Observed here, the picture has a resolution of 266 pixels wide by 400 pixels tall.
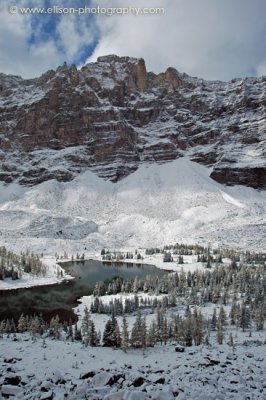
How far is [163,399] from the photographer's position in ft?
74.7

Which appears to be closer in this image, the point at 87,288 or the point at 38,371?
the point at 38,371

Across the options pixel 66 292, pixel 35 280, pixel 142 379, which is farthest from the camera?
pixel 35 280

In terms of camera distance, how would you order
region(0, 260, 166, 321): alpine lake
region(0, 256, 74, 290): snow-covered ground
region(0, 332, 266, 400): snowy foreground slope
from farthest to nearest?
region(0, 256, 74, 290): snow-covered ground, region(0, 260, 166, 321): alpine lake, region(0, 332, 266, 400): snowy foreground slope

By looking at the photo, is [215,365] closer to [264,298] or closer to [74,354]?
[74,354]

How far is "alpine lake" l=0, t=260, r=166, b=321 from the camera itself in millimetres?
90125

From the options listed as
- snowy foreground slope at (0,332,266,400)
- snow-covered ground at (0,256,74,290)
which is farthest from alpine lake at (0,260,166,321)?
snowy foreground slope at (0,332,266,400)

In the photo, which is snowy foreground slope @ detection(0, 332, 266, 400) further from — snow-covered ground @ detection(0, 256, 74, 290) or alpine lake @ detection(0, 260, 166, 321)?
snow-covered ground @ detection(0, 256, 74, 290)

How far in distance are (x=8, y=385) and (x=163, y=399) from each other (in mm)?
10227

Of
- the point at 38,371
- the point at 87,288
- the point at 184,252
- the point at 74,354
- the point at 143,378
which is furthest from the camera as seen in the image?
the point at 184,252

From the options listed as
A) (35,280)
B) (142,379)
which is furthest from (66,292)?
(142,379)

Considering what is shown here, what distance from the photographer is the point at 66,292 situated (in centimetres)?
11244

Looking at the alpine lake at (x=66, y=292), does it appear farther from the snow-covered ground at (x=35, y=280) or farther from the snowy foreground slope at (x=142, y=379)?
the snowy foreground slope at (x=142, y=379)

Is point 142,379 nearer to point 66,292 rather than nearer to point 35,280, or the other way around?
point 66,292

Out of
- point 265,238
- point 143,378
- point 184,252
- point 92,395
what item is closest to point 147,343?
point 143,378
